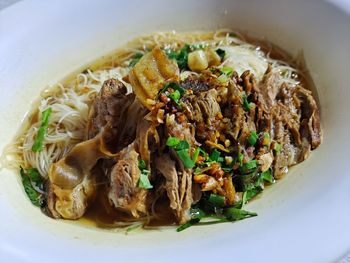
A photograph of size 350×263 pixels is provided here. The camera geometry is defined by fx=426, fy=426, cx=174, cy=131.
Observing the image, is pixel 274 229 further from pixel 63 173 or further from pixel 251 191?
pixel 63 173

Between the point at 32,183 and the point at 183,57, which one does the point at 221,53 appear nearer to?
the point at 183,57

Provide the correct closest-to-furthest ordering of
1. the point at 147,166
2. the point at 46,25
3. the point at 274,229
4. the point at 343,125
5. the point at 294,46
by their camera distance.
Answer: the point at 274,229, the point at 147,166, the point at 343,125, the point at 46,25, the point at 294,46

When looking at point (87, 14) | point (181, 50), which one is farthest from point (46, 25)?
point (181, 50)

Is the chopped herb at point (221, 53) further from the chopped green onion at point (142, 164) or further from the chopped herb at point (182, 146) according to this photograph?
the chopped green onion at point (142, 164)

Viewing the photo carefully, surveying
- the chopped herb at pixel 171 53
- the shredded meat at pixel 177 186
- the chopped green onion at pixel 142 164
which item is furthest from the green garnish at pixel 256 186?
the chopped herb at pixel 171 53

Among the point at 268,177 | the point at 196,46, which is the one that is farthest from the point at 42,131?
the point at 268,177

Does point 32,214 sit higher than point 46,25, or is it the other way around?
point 46,25

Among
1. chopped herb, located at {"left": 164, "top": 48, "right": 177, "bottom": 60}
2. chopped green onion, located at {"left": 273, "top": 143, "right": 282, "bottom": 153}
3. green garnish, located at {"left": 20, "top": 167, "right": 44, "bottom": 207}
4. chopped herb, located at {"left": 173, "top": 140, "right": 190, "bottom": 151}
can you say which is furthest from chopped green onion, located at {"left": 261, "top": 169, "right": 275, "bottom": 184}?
green garnish, located at {"left": 20, "top": 167, "right": 44, "bottom": 207}
